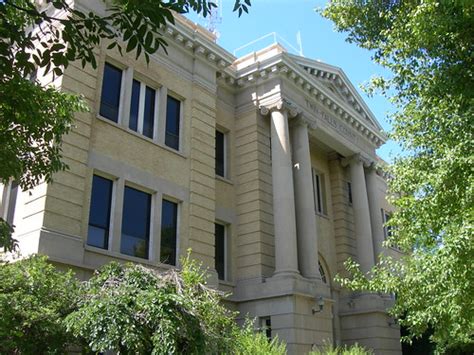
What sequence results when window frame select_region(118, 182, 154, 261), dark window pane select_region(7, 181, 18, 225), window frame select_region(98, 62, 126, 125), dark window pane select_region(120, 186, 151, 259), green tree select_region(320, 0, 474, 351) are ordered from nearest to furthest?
green tree select_region(320, 0, 474, 351) < dark window pane select_region(7, 181, 18, 225) < window frame select_region(118, 182, 154, 261) < dark window pane select_region(120, 186, 151, 259) < window frame select_region(98, 62, 126, 125)

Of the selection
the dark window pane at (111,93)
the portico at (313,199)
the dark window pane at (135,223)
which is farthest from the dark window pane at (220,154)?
the dark window pane at (111,93)

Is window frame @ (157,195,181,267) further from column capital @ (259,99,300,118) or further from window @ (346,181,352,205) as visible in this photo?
window @ (346,181,352,205)

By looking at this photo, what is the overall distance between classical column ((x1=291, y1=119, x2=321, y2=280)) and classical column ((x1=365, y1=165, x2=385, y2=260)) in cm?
596

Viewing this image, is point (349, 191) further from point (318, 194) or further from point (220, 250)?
point (220, 250)

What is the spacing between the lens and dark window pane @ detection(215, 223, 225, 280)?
22.1 m

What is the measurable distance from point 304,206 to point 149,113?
8029mm

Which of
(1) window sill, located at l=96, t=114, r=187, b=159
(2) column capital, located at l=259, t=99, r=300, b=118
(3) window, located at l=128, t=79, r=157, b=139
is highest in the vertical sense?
(2) column capital, located at l=259, t=99, r=300, b=118

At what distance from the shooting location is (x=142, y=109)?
19.9 m

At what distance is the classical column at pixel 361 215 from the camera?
2724cm

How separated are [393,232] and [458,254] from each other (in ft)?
10.7

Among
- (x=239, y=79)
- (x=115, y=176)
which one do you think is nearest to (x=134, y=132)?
(x=115, y=176)

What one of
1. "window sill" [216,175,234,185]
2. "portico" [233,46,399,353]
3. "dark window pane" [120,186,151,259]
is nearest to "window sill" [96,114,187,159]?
"dark window pane" [120,186,151,259]

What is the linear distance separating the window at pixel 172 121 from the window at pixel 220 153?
321 cm

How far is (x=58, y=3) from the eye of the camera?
534cm
